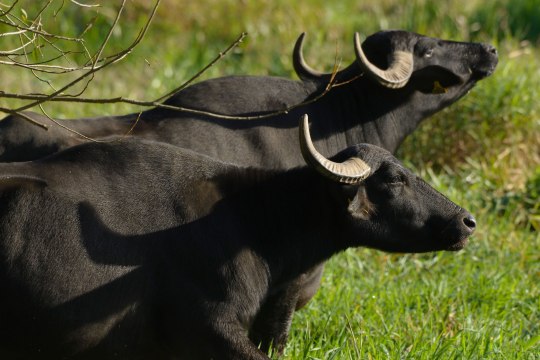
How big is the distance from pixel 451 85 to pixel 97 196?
10.8 feet

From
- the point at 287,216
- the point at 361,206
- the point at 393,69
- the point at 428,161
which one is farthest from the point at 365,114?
the point at 428,161

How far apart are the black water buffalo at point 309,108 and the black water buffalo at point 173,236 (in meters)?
1.13

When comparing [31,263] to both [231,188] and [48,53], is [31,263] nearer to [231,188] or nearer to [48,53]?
[231,188]

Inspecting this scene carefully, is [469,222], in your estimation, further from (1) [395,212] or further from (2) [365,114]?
(2) [365,114]

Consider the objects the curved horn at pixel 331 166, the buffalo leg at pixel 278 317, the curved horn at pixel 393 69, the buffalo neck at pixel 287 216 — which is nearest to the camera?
the curved horn at pixel 331 166

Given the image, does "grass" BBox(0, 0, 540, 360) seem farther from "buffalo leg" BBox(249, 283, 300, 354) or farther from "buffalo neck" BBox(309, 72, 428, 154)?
"buffalo neck" BBox(309, 72, 428, 154)

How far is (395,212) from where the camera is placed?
5609 mm

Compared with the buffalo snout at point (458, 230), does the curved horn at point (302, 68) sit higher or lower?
higher

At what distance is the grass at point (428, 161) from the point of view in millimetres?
6242

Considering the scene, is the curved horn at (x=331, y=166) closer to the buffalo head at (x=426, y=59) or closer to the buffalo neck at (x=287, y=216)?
the buffalo neck at (x=287, y=216)

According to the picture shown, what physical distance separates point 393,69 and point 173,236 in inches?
99.3

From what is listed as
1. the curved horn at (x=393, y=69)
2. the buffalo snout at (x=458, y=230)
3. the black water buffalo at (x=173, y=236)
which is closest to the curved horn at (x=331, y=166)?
the black water buffalo at (x=173, y=236)

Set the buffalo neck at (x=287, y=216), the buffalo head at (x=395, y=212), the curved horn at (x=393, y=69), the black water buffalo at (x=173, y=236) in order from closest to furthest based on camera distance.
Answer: the black water buffalo at (x=173, y=236) < the buffalo neck at (x=287, y=216) < the buffalo head at (x=395, y=212) < the curved horn at (x=393, y=69)

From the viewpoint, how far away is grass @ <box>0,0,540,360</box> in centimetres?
624
